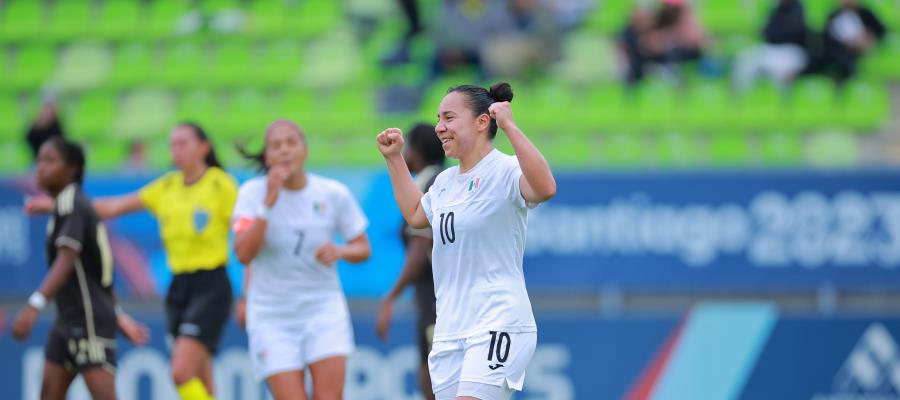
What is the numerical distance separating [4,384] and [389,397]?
3417 millimetres

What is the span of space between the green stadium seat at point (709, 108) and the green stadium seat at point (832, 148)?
88 cm

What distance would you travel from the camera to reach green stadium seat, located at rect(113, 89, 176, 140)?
15914 mm

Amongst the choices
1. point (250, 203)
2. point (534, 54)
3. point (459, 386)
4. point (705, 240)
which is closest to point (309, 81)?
point (534, 54)

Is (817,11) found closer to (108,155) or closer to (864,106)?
(864,106)

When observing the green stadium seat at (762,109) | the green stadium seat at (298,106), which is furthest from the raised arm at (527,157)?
the green stadium seat at (298,106)

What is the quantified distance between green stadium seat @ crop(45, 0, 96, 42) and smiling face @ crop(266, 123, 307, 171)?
32.3ft

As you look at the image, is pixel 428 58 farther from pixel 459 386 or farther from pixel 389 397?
pixel 459 386

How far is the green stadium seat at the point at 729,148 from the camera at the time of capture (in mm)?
14000

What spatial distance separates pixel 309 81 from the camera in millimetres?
16219

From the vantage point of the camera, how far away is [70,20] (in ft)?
58.4

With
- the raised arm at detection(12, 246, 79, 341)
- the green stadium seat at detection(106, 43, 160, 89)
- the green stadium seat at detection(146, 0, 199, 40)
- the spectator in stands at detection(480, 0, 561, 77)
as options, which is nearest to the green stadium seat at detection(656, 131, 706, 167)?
the spectator in stands at detection(480, 0, 561, 77)

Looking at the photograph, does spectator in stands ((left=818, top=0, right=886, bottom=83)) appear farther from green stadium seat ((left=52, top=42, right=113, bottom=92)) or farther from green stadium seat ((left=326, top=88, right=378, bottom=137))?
green stadium seat ((left=52, top=42, right=113, bottom=92))

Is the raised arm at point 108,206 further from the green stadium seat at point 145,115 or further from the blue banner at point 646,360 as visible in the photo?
the green stadium seat at point 145,115

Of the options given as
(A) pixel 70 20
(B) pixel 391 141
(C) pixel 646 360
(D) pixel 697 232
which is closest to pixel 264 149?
(B) pixel 391 141
